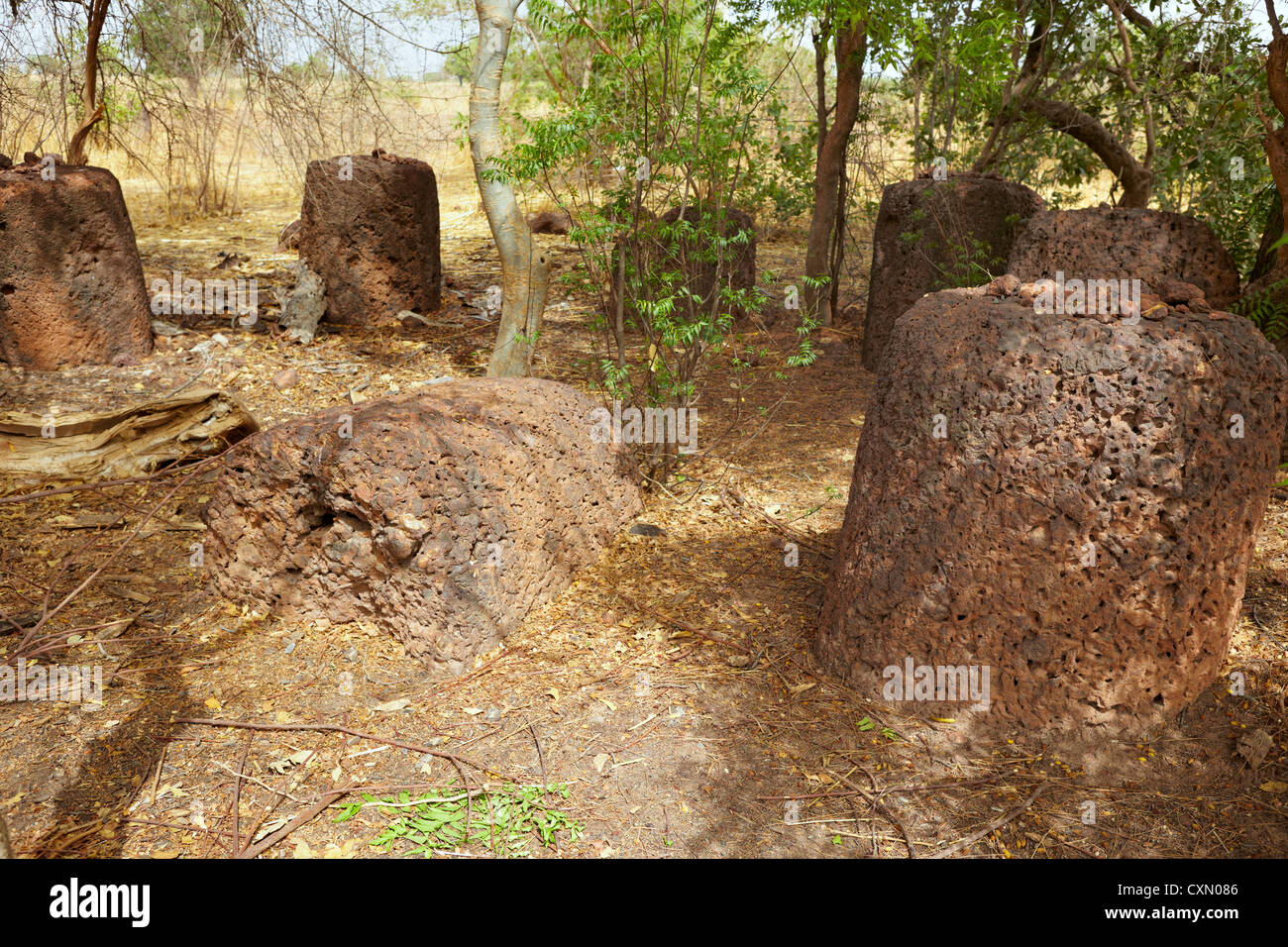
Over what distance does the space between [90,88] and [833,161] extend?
5.59 metres

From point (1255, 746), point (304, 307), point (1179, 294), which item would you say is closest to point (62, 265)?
point (304, 307)

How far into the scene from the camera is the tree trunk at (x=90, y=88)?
6.55m

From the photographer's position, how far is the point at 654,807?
9.10ft

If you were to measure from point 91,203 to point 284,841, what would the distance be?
4.96 m

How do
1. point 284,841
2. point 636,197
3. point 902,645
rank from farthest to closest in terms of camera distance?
point 636,197 < point 902,645 < point 284,841

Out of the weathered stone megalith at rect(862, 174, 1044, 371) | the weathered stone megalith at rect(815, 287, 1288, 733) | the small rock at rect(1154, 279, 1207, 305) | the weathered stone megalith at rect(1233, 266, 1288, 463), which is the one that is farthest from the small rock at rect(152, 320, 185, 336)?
the weathered stone megalith at rect(1233, 266, 1288, 463)

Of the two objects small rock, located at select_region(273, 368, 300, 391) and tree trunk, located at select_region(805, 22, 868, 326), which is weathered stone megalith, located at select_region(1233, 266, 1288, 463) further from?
small rock, located at select_region(273, 368, 300, 391)

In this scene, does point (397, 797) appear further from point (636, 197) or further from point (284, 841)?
point (636, 197)

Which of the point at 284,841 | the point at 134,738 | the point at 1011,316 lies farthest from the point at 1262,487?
the point at 134,738

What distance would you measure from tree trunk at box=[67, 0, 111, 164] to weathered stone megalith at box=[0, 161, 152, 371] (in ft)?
2.03

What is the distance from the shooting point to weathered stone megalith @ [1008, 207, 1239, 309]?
5070 millimetres

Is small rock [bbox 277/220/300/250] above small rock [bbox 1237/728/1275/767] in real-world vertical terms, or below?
above

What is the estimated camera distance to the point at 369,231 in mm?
7191

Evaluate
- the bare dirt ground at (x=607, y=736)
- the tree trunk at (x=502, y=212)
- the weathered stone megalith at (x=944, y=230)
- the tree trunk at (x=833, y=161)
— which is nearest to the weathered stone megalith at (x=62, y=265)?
the bare dirt ground at (x=607, y=736)
